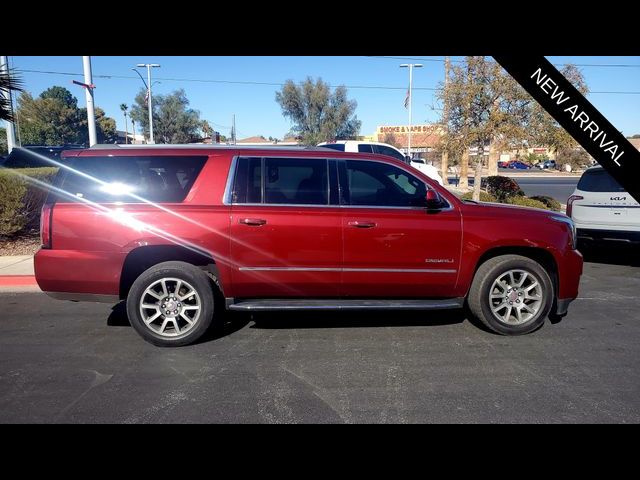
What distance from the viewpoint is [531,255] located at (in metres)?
5.32

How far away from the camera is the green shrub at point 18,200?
9242 mm

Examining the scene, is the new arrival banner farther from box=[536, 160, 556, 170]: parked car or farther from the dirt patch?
box=[536, 160, 556, 170]: parked car

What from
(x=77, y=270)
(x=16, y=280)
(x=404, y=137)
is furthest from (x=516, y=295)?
(x=404, y=137)

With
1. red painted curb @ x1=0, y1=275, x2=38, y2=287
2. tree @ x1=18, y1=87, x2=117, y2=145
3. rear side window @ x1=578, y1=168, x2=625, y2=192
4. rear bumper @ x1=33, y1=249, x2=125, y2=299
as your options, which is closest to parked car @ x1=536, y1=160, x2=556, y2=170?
tree @ x1=18, y1=87, x2=117, y2=145

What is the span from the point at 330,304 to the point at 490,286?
1.71m

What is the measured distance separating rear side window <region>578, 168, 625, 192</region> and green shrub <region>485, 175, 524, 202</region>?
6660 millimetres

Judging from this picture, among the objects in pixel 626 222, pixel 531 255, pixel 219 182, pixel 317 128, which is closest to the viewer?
pixel 219 182

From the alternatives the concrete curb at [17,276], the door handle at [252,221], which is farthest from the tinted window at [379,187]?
the concrete curb at [17,276]

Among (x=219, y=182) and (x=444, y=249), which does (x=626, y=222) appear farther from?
(x=219, y=182)

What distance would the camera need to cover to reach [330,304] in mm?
4961

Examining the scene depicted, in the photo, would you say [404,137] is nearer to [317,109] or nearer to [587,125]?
[317,109]

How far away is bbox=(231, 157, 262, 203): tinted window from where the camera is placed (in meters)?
5.00
